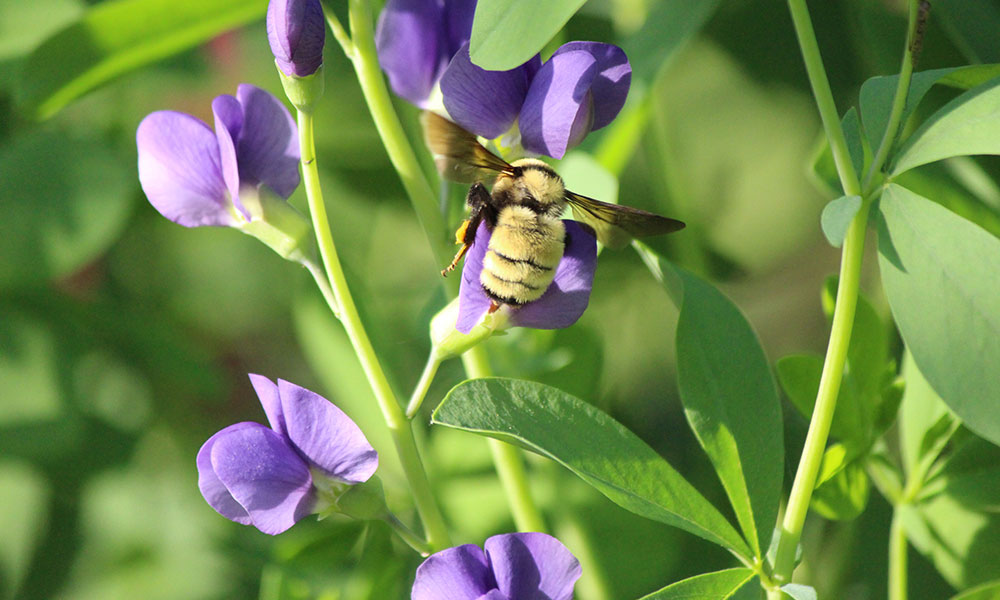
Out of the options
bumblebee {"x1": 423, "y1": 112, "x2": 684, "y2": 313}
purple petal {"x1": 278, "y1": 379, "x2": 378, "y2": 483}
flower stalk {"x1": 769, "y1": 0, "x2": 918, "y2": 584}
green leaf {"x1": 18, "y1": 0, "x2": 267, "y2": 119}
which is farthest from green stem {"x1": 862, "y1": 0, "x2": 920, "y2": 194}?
green leaf {"x1": 18, "y1": 0, "x2": 267, "y2": 119}

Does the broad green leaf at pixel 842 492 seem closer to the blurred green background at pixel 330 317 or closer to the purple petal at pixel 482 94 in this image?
the blurred green background at pixel 330 317

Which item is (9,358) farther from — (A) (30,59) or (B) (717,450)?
(B) (717,450)

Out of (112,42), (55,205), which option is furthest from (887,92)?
(55,205)

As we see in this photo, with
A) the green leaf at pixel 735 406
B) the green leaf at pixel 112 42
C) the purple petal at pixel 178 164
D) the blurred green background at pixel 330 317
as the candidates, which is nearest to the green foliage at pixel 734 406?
the green leaf at pixel 735 406

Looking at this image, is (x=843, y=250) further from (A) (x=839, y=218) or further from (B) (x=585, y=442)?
(B) (x=585, y=442)

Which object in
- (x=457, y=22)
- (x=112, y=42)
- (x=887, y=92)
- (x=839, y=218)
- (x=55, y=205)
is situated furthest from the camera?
(x=55, y=205)
